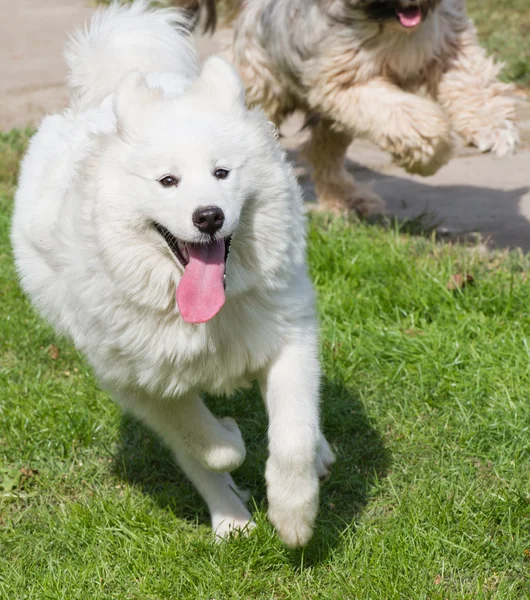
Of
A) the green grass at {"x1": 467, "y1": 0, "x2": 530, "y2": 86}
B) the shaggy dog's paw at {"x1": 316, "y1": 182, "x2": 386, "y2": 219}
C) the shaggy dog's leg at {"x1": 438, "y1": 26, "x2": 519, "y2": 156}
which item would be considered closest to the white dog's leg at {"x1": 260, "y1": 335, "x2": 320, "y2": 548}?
the shaggy dog's leg at {"x1": 438, "y1": 26, "x2": 519, "y2": 156}

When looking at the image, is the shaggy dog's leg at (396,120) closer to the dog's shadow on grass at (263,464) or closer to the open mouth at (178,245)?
the dog's shadow on grass at (263,464)

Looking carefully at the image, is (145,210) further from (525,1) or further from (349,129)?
(525,1)

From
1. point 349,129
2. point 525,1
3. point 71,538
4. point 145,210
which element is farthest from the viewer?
Answer: point 525,1

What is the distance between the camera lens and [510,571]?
2957mm

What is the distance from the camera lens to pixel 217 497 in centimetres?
336

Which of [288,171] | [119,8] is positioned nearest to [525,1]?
[119,8]

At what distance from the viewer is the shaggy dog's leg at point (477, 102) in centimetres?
507

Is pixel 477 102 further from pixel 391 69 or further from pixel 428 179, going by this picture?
pixel 428 179

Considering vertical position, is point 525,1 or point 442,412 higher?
point 442,412

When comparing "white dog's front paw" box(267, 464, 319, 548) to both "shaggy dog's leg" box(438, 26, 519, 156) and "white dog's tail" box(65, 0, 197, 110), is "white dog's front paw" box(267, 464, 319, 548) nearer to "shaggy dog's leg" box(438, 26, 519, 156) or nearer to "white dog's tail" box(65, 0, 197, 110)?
"white dog's tail" box(65, 0, 197, 110)

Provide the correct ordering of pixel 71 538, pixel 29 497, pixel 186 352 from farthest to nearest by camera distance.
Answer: pixel 29 497
pixel 71 538
pixel 186 352

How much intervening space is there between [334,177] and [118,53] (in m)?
2.95

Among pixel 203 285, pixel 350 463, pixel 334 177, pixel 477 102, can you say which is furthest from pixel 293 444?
pixel 334 177

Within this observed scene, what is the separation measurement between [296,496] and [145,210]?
0.98 meters
